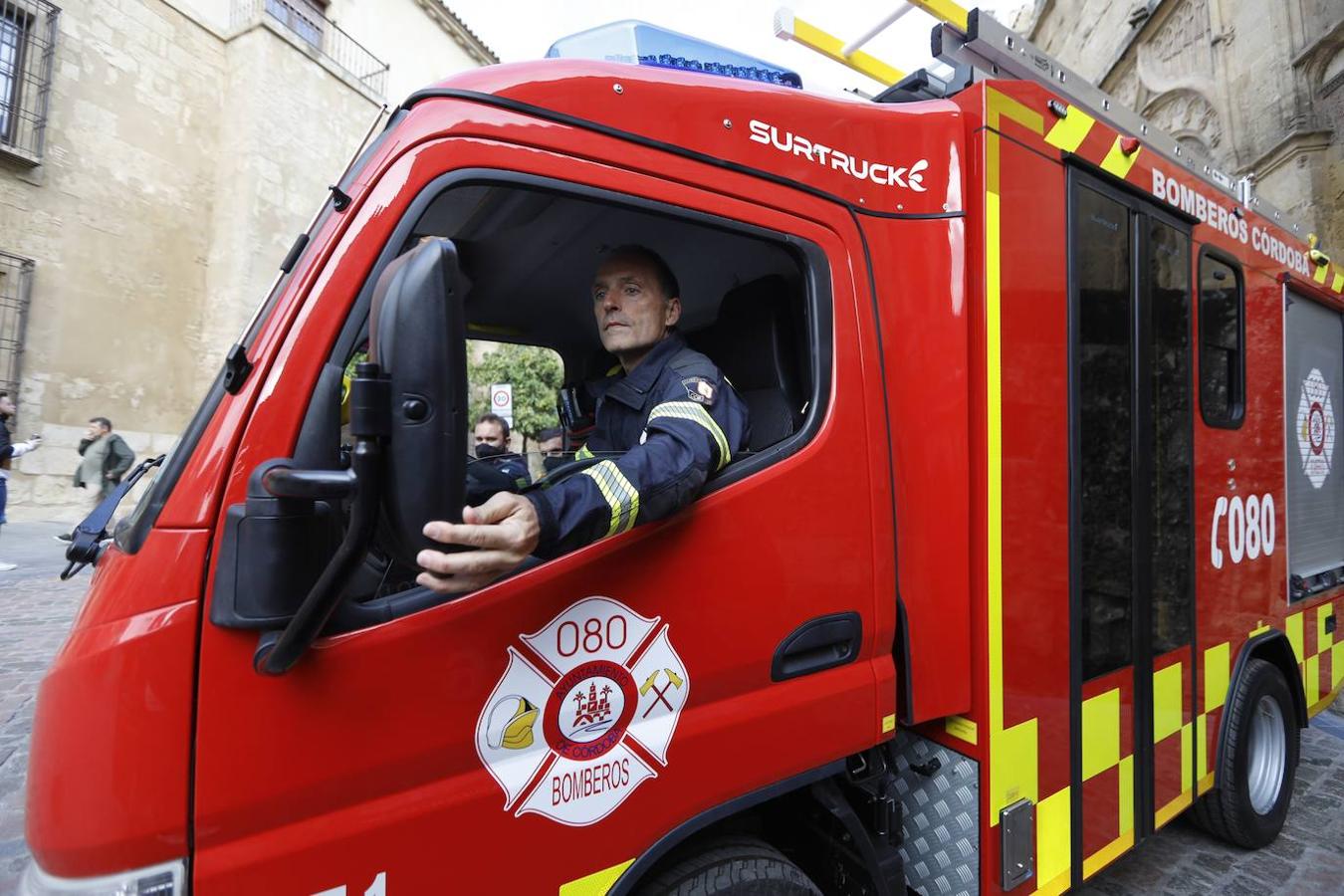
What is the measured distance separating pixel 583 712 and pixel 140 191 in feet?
46.3

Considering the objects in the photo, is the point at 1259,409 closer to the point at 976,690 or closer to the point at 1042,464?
the point at 1042,464

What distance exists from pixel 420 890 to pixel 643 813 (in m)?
0.42

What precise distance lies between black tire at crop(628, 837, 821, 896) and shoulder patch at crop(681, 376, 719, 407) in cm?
96

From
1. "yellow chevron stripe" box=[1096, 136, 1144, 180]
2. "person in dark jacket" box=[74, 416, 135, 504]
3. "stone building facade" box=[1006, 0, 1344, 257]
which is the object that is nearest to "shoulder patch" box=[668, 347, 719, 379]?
"yellow chevron stripe" box=[1096, 136, 1144, 180]

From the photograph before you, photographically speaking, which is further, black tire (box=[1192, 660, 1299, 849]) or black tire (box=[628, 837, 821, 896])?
black tire (box=[1192, 660, 1299, 849])

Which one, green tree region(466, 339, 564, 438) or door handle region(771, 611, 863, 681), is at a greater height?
green tree region(466, 339, 564, 438)

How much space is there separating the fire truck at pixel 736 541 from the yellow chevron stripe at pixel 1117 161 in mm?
12

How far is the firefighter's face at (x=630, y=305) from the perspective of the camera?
5.71 feet

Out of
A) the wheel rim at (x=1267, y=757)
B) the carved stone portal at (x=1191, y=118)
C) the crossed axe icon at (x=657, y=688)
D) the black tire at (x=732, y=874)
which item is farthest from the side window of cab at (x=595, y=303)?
the carved stone portal at (x=1191, y=118)

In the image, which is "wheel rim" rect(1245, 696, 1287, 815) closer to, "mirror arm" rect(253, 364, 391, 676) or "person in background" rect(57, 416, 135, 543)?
→ "mirror arm" rect(253, 364, 391, 676)

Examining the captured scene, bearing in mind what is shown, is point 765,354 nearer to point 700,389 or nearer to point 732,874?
point 700,389

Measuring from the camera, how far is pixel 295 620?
97cm

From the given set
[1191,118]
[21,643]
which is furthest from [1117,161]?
[1191,118]

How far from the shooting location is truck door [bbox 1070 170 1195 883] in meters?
2.10
